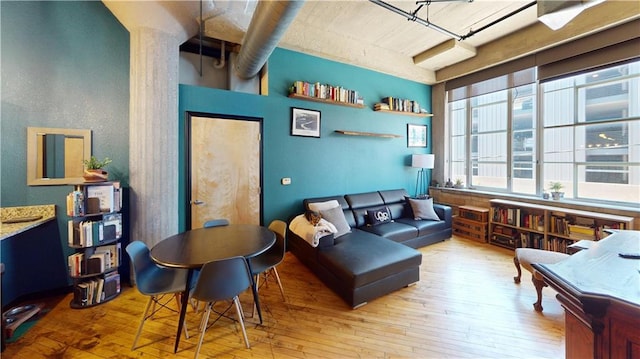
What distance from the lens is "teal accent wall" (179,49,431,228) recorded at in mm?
3417

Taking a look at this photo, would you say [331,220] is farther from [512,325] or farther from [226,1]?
[226,1]

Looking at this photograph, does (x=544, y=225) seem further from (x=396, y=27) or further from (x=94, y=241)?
(x=94, y=241)

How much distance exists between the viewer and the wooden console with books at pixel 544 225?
3139 mm

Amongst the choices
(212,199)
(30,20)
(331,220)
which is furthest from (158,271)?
(30,20)

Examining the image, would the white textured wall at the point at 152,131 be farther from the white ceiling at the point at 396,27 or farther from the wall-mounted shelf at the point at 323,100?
the wall-mounted shelf at the point at 323,100

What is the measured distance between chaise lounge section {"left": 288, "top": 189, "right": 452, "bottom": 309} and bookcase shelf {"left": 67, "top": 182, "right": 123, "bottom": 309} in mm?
2076

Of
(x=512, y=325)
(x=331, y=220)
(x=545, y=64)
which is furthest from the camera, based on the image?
(x=545, y=64)

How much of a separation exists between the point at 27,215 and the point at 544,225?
6.62 meters

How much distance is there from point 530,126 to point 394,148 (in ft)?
7.77

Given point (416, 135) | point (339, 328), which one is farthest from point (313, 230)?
point (416, 135)

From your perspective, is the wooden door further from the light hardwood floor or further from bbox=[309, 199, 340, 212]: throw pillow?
the light hardwood floor

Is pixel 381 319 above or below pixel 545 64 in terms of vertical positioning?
below

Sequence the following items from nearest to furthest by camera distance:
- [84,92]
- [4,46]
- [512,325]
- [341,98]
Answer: [512,325], [4,46], [84,92], [341,98]

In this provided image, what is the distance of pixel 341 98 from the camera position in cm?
398
